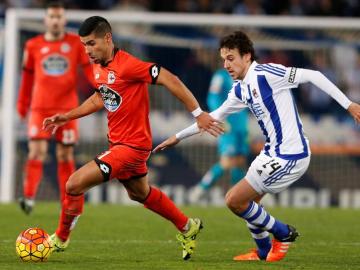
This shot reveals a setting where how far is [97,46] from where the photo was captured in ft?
30.6

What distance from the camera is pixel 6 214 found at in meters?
14.2

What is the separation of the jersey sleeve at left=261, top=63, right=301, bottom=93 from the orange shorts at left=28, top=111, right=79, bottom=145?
193 inches

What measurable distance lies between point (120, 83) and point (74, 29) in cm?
831

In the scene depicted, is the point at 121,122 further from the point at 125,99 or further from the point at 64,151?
the point at 64,151

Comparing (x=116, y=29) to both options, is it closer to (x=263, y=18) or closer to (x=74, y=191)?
(x=263, y=18)

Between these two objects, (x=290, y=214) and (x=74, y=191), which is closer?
(x=74, y=191)

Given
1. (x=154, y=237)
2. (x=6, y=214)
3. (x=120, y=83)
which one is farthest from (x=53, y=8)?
(x=120, y=83)

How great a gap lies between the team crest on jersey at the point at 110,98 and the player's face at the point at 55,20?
4579mm

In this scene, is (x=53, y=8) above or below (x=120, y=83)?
above

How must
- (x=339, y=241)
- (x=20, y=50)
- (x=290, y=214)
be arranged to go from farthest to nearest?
(x=20, y=50) → (x=290, y=214) → (x=339, y=241)

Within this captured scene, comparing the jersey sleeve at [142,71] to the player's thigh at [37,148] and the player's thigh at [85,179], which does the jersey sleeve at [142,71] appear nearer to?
the player's thigh at [85,179]

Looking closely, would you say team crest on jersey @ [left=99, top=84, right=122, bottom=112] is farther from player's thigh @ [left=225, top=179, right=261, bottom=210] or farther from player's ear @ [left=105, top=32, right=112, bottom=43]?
player's thigh @ [left=225, top=179, right=261, bottom=210]

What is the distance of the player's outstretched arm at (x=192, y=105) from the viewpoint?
893cm

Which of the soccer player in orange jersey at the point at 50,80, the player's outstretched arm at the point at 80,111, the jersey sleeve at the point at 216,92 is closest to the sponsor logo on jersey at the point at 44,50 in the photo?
the soccer player in orange jersey at the point at 50,80
